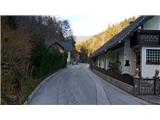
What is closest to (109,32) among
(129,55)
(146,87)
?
(129,55)

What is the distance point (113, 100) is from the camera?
10719 mm

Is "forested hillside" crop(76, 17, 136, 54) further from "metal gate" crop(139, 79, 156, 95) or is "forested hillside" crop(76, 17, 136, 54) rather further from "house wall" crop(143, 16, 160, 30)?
"metal gate" crop(139, 79, 156, 95)

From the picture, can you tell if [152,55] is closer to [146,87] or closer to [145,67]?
[145,67]

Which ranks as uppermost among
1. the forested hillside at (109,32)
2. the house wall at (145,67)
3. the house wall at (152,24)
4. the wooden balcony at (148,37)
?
the forested hillside at (109,32)

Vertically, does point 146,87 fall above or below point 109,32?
below

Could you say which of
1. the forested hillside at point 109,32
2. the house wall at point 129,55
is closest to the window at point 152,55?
the house wall at point 129,55

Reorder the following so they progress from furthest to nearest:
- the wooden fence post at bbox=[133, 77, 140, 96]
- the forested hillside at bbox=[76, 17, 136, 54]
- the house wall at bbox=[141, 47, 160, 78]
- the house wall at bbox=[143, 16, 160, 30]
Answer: the forested hillside at bbox=[76, 17, 136, 54] < the house wall at bbox=[143, 16, 160, 30] < the house wall at bbox=[141, 47, 160, 78] < the wooden fence post at bbox=[133, 77, 140, 96]

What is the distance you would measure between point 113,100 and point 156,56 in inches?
188

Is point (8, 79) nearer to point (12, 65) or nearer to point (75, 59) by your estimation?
point (12, 65)

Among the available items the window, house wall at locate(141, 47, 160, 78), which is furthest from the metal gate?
the window

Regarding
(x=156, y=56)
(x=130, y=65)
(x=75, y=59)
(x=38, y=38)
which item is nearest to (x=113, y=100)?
(x=156, y=56)

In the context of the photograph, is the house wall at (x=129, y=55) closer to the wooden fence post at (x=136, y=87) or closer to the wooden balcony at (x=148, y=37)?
the wooden balcony at (x=148, y=37)

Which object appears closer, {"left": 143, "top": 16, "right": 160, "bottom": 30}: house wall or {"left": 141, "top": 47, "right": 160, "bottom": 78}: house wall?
{"left": 141, "top": 47, "right": 160, "bottom": 78}: house wall

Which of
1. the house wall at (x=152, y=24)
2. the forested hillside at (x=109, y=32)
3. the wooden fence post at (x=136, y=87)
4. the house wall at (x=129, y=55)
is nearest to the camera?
the wooden fence post at (x=136, y=87)
